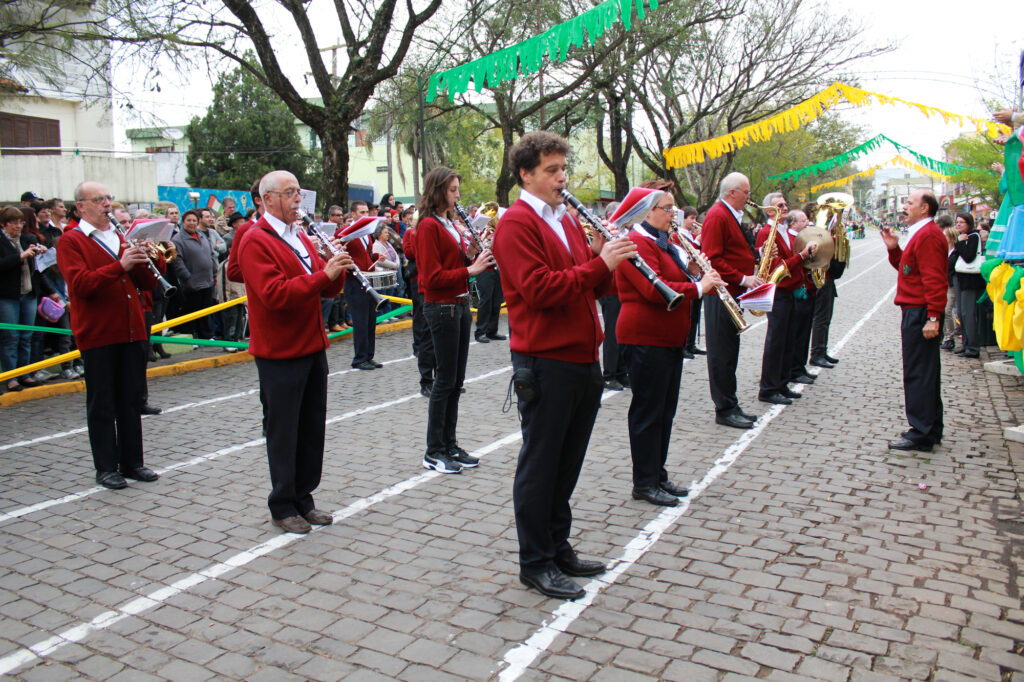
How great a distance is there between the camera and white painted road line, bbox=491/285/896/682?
339 cm

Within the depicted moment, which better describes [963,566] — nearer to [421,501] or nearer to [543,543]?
[543,543]

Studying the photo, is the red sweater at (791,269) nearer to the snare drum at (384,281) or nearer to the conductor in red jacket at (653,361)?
the conductor in red jacket at (653,361)

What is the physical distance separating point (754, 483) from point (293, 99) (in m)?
13.6

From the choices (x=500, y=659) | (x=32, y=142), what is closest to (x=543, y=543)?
(x=500, y=659)

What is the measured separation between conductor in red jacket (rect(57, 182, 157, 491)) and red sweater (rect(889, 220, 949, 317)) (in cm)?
588

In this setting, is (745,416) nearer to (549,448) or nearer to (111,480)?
(549,448)

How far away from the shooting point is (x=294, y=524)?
4805 millimetres

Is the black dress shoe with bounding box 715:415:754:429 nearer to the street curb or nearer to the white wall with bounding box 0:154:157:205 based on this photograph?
the street curb

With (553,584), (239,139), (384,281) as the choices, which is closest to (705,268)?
(553,584)

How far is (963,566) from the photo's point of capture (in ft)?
14.1

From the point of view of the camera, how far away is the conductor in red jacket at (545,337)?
3.71 meters

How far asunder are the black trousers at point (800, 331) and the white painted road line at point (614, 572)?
2276 mm

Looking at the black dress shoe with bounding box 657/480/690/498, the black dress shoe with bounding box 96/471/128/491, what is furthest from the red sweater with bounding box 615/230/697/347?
the black dress shoe with bounding box 96/471/128/491

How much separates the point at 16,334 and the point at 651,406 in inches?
300
